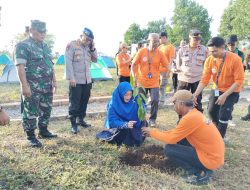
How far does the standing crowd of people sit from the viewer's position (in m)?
3.49

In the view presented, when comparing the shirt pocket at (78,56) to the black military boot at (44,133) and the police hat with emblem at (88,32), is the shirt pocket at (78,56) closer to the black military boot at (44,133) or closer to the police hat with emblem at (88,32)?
the police hat with emblem at (88,32)

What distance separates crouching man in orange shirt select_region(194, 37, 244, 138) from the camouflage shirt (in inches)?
93.3

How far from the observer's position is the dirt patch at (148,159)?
13.0 feet

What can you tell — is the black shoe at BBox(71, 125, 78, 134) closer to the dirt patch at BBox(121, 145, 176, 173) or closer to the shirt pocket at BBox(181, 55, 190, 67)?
the dirt patch at BBox(121, 145, 176, 173)

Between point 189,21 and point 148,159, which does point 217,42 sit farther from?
point 189,21

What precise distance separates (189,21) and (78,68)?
51.0m

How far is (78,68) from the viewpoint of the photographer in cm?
525

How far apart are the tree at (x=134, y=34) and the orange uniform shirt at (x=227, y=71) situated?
5711cm

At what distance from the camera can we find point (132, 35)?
61656mm

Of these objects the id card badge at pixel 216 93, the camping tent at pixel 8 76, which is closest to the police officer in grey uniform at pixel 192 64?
the id card badge at pixel 216 93

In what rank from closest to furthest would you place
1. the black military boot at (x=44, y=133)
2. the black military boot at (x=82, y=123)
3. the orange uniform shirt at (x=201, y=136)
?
the orange uniform shirt at (x=201, y=136)
the black military boot at (x=44, y=133)
the black military boot at (x=82, y=123)

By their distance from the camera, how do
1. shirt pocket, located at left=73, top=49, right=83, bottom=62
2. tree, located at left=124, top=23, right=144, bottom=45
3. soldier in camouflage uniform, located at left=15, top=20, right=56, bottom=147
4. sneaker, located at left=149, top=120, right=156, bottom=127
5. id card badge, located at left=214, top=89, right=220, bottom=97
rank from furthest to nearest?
tree, located at left=124, top=23, right=144, bottom=45 → sneaker, located at left=149, top=120, right=156, bottom=127 → shirt pocket, located at left=73, top=49, right=83, bottom=62 → id card badge, located at left=214, top=89, right=220, bottom=97 → soldier in camouflage uniform, located at left=15, top=20, right=56, bottom=147

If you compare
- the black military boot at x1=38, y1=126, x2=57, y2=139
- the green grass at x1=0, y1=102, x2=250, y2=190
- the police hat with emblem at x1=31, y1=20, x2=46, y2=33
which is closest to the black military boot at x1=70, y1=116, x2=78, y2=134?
the green grass at x1=0, y1=102, x2=250, y2=190

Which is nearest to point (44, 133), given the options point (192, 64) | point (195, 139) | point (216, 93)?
point (195, 139)
